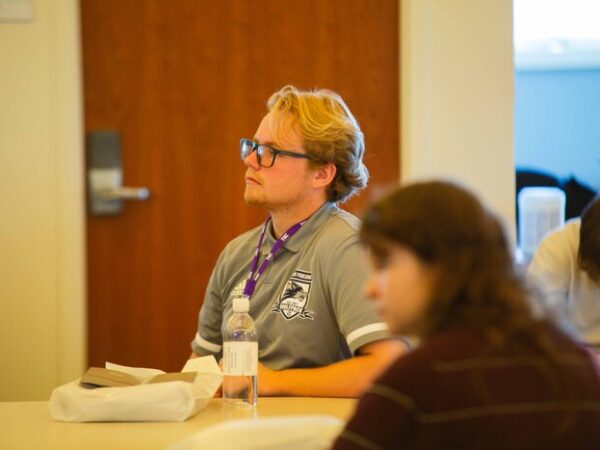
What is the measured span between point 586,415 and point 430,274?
0.73ft

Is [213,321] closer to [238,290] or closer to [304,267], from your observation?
[238,290]

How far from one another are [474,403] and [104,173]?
258 cm

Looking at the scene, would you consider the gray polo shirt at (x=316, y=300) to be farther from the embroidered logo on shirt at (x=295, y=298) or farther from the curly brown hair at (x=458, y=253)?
the curly brown hair at (x=458, y=253)

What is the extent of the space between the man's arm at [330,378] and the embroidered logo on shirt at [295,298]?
16 centimetres

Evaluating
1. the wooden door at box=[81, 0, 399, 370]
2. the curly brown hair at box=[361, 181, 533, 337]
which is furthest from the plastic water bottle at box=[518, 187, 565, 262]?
the curly brown hair at box=[361, 181, 533, 337]

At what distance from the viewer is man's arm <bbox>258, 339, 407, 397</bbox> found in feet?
6.06

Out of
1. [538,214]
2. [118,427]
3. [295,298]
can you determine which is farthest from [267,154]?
[538,214]

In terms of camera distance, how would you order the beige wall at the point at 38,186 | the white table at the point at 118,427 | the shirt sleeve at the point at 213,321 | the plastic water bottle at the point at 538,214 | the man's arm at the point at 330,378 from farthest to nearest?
the plastic water bottle at the point at 538,214 < the beige wall at the point at 38,186 < the shirt sleeve at the point at 213,321 < the man's arm at the point at 330,378 < the white table at the point at 118,427

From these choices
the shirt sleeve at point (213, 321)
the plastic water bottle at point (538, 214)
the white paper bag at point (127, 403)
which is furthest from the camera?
the plastic water bottle at point (538, 214)

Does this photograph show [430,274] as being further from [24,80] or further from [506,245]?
[24,80]

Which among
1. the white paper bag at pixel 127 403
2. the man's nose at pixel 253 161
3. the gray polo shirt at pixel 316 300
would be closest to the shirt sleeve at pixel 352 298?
the gray polo shirt at pixel 316 300

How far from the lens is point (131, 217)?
334cm

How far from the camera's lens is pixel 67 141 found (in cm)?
327

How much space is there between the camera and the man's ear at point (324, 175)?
219cm
